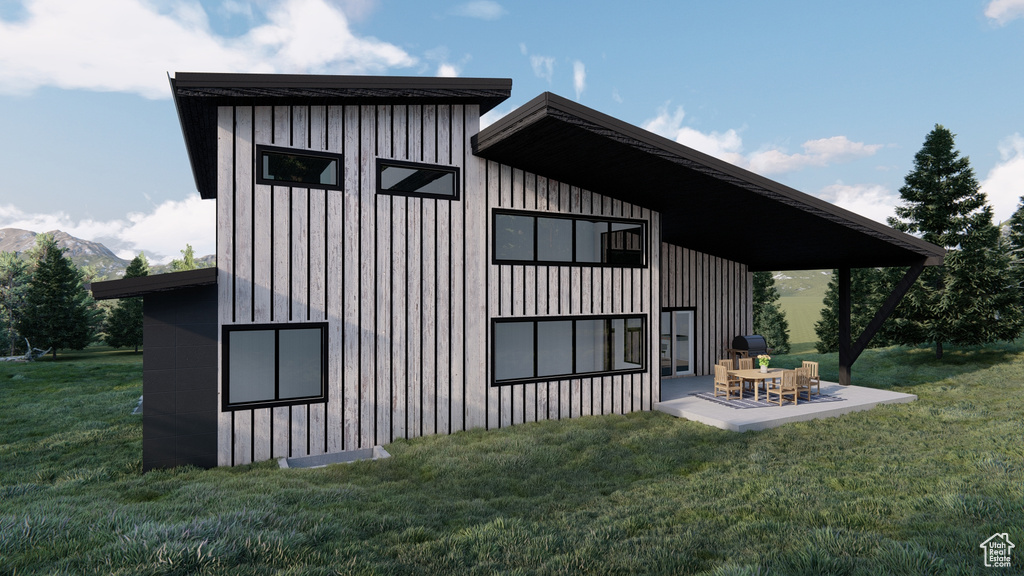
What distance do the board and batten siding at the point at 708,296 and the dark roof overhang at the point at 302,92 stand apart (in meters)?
8.64

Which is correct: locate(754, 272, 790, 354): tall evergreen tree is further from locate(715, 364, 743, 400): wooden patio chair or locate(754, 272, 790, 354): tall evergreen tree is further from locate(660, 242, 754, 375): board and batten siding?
locate(715, 364, 743, 400): wooden patio chair

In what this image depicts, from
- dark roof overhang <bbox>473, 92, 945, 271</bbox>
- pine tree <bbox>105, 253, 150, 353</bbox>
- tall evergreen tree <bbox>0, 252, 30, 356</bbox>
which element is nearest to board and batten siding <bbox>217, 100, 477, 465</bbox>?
dark roof overhang <bbox>473, 92, 945, 271</bbox>

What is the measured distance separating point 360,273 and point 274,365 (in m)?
1.85

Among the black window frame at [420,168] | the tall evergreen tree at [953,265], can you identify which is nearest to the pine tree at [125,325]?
the black window frame at [420,168]

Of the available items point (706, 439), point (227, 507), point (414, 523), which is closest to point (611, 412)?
point (706, 439)

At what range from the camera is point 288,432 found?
732cm

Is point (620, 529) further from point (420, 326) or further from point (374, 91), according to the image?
point (374, 91)

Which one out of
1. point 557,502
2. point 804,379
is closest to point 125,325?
point 557,502

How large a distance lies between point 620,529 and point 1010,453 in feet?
20.5

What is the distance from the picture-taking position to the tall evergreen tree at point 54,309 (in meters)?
30.1

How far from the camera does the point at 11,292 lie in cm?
3247

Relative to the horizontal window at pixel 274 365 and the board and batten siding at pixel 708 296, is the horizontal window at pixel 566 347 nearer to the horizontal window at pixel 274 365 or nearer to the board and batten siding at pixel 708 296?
the horizontal window at pixel 274 365

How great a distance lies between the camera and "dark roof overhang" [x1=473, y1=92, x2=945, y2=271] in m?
7.09

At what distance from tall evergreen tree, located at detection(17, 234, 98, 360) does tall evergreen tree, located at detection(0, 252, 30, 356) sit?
196 centimetres
